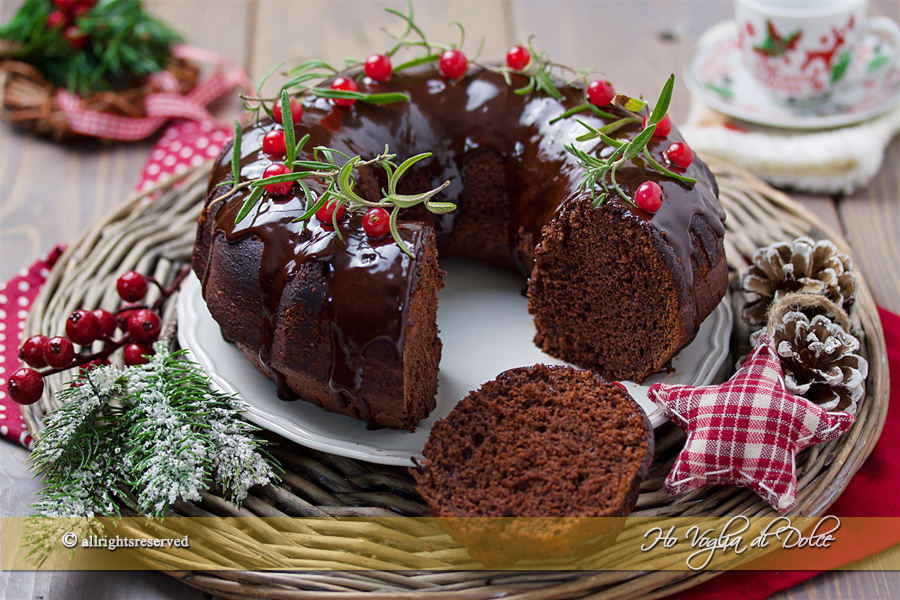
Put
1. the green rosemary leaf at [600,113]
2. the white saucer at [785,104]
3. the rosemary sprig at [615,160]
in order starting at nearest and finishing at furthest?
the rosemary sprig at [615,160] → the green rosemary leaf at [600,113] → the white saucer at [785,104]

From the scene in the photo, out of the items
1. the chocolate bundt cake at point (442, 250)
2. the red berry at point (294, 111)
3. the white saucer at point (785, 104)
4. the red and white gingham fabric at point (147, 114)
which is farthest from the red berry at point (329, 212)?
the white saucer at point (785, 104)

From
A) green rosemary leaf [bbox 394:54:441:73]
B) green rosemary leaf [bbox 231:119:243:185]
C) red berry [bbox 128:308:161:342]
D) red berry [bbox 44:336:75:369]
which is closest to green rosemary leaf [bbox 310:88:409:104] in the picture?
green rosemary leaf [bbox 394:54:441:73]

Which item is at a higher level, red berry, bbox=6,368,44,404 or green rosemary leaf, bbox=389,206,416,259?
green rosemary leaf, bbox=389,206,416,259

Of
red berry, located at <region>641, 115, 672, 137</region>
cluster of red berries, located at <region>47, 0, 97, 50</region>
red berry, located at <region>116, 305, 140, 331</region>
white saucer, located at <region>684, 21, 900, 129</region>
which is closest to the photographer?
red berry, located at <region>641, 115, 672, 137</region>

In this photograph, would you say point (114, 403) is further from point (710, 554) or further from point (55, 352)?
point (710, 554)

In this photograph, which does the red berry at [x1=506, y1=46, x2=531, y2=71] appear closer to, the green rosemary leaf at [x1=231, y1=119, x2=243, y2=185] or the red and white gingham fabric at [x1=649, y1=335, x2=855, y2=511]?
the green rosemary leaf at [x1=231, y1=119, x2=243, y2=185]

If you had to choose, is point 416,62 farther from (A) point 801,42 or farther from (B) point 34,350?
(A) point 801,42

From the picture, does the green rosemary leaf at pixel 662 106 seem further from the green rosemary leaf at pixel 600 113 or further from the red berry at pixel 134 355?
the red berry at pixel 134 355
